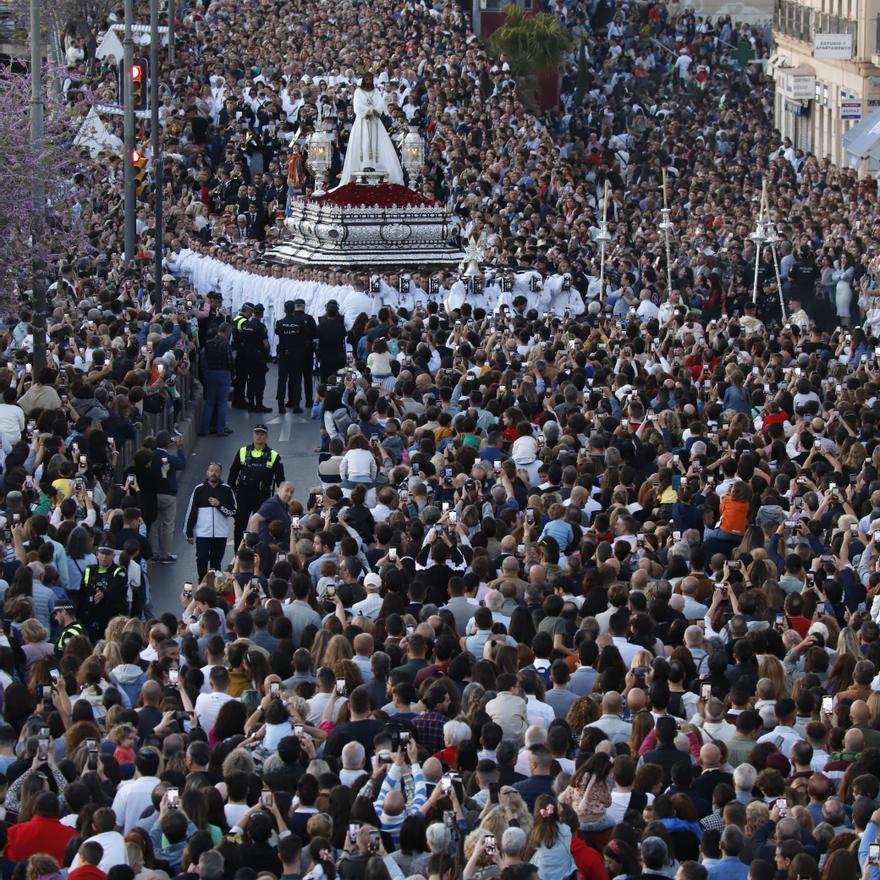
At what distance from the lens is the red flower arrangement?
3762 cm

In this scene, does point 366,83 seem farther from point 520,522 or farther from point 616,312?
point 520,522

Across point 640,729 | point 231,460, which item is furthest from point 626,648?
point 231,460

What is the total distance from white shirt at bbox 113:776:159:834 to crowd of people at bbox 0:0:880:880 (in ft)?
0.07

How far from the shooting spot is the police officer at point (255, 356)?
30000 mm

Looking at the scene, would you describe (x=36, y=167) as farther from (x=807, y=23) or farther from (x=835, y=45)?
(x=807, y=23)

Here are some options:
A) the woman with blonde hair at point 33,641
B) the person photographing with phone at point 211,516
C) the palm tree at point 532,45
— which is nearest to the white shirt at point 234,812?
the woman with blonde hair at point 33,641

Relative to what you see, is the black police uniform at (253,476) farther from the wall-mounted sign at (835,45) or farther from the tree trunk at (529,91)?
the wall-mounted sign at (835,45)

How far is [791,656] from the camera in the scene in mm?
16250

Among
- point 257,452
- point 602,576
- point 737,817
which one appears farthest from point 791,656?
point 257,452

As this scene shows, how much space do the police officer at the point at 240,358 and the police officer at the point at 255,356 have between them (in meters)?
0.03

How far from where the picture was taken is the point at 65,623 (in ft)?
56.9

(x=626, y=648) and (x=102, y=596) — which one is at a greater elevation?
(x=626, y=648)

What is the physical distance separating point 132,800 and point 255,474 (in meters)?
9.16

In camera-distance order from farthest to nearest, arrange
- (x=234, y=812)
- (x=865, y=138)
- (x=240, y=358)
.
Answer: (x=865, y=138) < (x=240, y=358) < (x=234, y=812)
